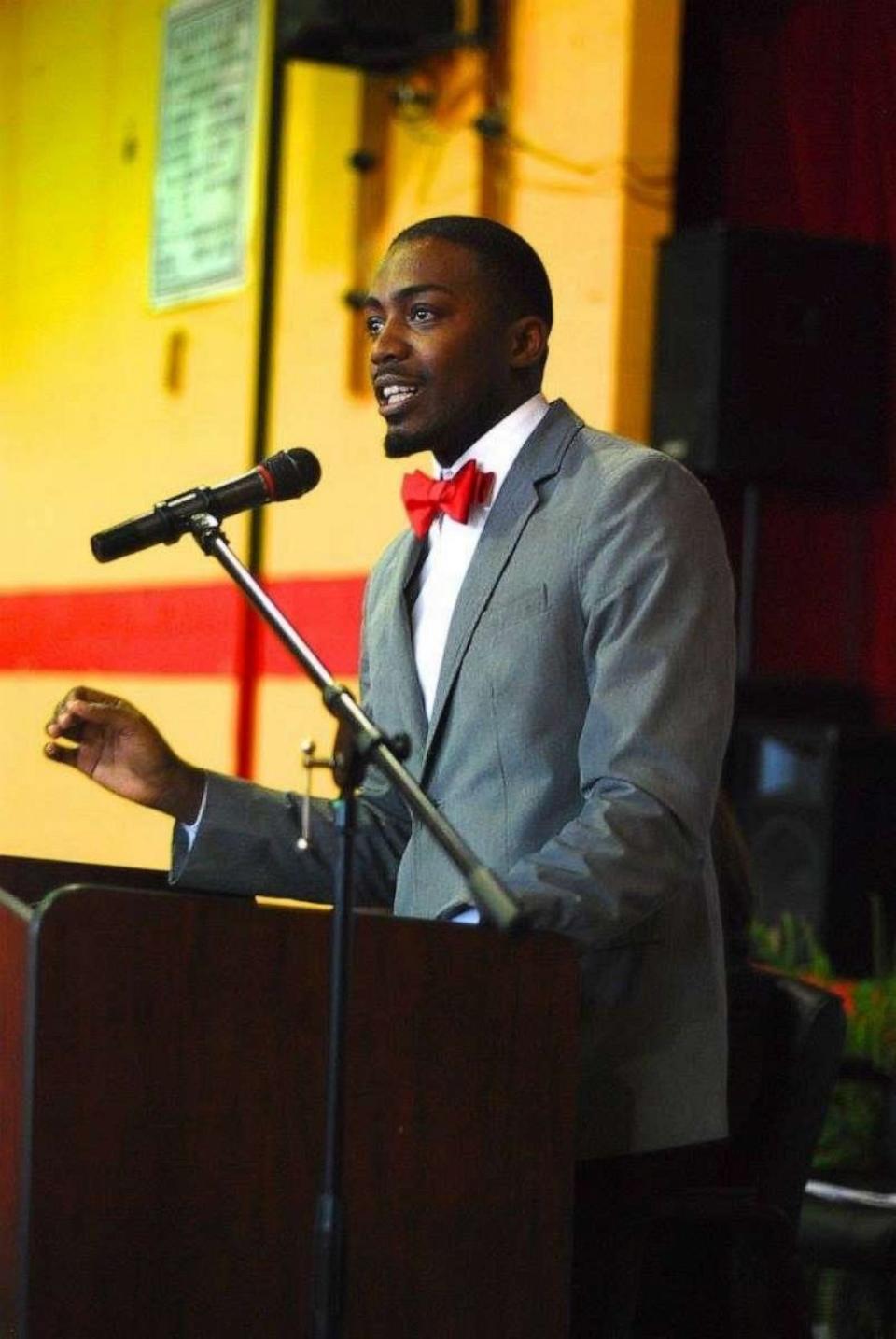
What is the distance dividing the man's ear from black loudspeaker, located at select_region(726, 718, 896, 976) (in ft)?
9.54

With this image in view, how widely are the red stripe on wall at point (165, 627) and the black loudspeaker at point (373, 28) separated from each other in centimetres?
141

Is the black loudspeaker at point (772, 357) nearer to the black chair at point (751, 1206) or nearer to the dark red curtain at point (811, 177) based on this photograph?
the dark red curtain at point (811, 177)

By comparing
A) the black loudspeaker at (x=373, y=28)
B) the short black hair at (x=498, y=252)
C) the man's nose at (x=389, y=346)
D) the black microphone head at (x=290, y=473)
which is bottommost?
the black microphone head at (x=290, y=473)

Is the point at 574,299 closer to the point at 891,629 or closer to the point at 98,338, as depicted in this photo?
the point at 891,629

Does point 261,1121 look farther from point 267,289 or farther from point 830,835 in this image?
point 267,289

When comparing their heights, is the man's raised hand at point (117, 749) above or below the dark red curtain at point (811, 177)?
below

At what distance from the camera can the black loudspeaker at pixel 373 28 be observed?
5.79m

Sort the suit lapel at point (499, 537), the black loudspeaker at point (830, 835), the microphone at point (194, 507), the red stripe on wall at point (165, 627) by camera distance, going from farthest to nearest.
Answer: the red stripe on wall at point (165, 627)
the black loudspeaker at point (830, 835)
the suit lapel at point (499, 537)
the microphone at point (194, 507)

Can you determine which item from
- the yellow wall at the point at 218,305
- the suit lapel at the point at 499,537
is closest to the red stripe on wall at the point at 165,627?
the yellow wall at the point at 218,305

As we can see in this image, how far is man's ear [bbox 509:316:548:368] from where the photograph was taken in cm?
252

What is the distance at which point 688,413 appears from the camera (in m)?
5.35

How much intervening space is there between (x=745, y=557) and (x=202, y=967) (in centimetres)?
403

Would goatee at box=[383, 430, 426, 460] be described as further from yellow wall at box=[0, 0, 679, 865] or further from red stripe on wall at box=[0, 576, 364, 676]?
red stripe on wall at box=[0, 576, 364, 676]

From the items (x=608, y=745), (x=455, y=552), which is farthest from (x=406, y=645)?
(x=608, y=745)
